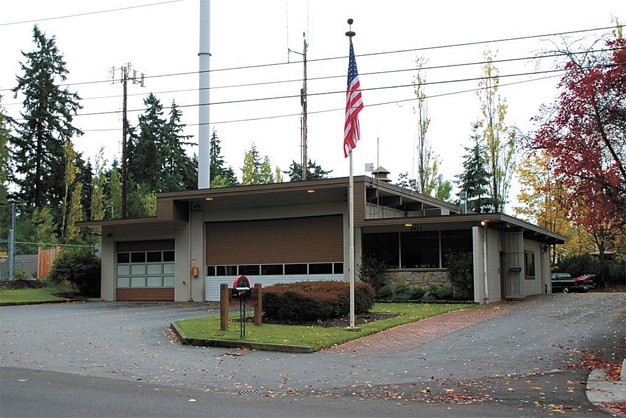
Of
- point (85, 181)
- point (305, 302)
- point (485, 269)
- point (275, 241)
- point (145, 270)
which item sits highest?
point (85, 181)

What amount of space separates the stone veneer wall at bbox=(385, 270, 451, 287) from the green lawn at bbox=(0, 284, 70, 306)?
16.3 metres

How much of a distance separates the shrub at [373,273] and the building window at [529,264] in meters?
8.37

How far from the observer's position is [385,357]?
40.8 feet

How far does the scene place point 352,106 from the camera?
1595cm

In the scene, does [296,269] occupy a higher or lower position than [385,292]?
higher

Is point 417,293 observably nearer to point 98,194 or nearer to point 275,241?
point 275,241

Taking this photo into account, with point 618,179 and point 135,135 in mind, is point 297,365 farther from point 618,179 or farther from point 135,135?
point 135,135

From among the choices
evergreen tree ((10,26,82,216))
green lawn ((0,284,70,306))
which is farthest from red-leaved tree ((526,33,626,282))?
evergreen tree ((10,26,82,216))

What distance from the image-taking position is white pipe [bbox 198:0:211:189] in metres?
33.6

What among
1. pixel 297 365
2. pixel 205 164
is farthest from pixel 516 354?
pixel 205 164

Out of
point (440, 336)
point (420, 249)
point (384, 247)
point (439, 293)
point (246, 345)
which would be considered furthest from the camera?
point (384, 247)

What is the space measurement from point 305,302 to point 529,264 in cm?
1772

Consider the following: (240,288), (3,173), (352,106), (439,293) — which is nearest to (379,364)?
(240,288)

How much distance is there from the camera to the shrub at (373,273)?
85.0 feet
